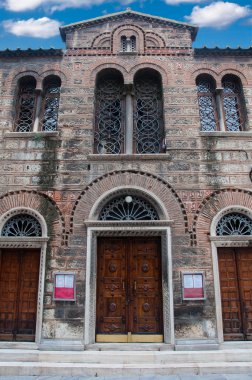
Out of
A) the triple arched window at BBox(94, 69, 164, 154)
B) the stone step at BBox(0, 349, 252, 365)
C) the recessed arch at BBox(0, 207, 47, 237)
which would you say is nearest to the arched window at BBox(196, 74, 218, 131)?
the triple arched window at BBox(94, 69, 164, 154)

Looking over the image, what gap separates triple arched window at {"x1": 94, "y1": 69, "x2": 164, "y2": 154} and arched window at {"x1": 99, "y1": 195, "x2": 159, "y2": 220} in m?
1.38

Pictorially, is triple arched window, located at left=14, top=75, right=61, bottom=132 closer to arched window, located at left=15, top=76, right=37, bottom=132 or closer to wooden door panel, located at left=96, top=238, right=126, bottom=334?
arched window, located at left=15, top=76, right=37, bottom=132

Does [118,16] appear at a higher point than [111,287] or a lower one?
higher

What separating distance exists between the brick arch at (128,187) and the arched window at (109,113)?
99 centimetres

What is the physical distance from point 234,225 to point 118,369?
171 inches

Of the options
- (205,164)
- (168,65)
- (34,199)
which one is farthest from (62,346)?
(168,65)

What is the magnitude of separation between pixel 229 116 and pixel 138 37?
370 centimetres

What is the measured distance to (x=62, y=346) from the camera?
7.10m

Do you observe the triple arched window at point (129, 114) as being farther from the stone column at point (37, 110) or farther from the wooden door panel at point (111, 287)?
the wooden door panel at point (111, 287)

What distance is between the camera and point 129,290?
7770mm

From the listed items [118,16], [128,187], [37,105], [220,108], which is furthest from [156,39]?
[128,187]

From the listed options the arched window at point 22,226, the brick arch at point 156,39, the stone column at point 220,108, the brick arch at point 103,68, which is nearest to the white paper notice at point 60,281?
the arched window at point 22,226

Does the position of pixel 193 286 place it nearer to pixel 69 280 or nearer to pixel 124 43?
pixel 69 280

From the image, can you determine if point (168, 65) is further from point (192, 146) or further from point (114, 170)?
point (114, 170)
